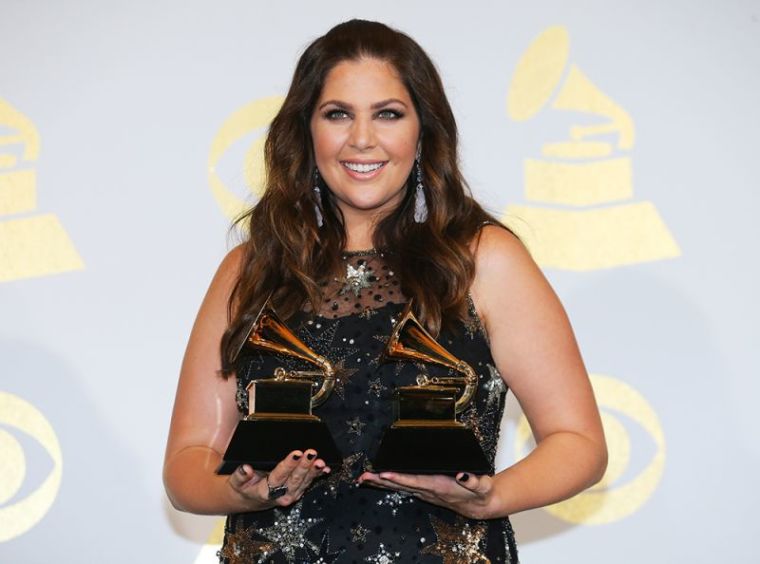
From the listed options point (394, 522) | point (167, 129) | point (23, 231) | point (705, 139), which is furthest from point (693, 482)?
point (23, 231)

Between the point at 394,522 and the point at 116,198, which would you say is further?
the point at 116,198

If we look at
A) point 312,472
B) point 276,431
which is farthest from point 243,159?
point 312,472

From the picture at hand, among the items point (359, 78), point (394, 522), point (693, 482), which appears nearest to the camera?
point (394, 522)

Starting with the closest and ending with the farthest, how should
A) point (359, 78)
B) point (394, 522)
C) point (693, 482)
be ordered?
point (394, 522), point (359, 78), point (693, 482)

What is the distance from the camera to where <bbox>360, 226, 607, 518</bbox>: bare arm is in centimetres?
217

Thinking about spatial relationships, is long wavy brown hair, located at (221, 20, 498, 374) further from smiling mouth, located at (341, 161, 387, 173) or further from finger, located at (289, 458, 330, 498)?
finger, located at (289, 458, 330, 498)

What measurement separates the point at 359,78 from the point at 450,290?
0.45m

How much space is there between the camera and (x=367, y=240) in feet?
7.96

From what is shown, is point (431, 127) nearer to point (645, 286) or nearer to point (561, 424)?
point (561, 424)

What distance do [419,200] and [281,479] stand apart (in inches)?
30.5

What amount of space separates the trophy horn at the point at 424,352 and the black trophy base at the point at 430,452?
0.13 m

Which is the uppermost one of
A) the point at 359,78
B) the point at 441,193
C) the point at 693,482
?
the point at 359,78

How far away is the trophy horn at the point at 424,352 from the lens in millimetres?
2084

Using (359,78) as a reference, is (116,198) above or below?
below
